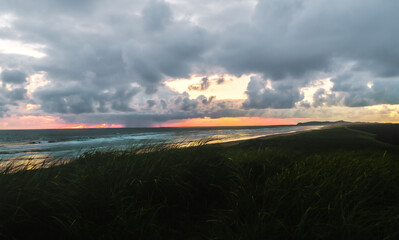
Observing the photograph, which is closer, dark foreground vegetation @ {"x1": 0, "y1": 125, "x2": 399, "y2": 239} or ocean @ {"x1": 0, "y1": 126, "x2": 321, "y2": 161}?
dark foreground vegetation @ {"x1": 0, "y1": 125, "x2": 399, "y2": 239}

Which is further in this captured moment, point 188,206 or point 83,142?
point 83,142

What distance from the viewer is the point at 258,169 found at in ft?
22.1

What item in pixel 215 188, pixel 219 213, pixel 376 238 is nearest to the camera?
pixel 376 238

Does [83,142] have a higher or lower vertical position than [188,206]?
lower

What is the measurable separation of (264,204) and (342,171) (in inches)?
120

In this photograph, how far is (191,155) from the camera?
23.3ft

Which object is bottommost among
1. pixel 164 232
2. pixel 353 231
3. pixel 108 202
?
pixel 164 232

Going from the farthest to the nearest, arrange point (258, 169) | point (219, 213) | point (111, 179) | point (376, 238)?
point (258, 169)
point (111, 179)
point (219, 213)
point (376, 238)

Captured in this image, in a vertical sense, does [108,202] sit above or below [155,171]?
below

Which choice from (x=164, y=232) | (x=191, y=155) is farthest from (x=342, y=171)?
(x=164, y=232)

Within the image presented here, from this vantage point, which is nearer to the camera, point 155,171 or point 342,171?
point 155,171

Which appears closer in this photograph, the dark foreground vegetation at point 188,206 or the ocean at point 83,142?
the dark foreground vegetation at point 188,206

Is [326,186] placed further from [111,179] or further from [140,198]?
[111,179]

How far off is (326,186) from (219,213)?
Result: 2.34 metres
